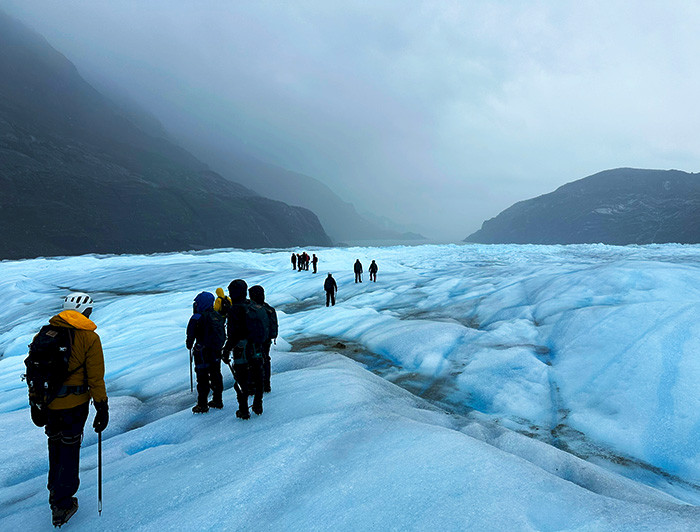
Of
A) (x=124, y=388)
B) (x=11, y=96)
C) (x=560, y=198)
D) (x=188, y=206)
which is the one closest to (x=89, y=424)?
(x=124, y=388)

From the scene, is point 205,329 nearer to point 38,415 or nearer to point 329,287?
point 38,415

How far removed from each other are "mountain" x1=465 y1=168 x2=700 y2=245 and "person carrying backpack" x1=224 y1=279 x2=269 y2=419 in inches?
6043

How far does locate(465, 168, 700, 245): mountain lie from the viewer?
121 metres

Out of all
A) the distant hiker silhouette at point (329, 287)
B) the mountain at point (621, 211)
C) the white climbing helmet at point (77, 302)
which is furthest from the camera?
the mountain at point (621, 211)

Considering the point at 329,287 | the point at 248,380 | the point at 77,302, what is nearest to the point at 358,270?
the point at 329,287

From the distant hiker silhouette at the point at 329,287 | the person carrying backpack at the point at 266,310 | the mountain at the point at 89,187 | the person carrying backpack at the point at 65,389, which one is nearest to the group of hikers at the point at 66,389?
the person carrying backpack at the point at 65,389

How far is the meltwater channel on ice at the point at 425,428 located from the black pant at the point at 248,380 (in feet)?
1.10

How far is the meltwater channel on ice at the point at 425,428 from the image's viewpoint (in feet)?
10.2

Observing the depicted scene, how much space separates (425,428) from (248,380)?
8.81 feet

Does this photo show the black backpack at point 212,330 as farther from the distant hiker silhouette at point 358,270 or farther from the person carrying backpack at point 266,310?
the distant hiker silhouette at point 358,270

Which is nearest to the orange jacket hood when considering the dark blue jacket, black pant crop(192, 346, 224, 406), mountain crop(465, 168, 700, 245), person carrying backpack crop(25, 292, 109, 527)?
person carrying backpack crop(25, 292, 109, 527)

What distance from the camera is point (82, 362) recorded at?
10.4ft

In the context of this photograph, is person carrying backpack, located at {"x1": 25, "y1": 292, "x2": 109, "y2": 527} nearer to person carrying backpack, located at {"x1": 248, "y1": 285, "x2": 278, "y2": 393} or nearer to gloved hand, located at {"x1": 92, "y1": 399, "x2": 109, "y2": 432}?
gloved hand, located at {"x1": 92, "y1": 399, "x2": 109, "y2": 432}

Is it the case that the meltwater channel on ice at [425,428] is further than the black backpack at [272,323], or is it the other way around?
the black backpack at [272,323]
